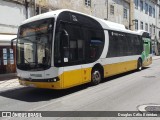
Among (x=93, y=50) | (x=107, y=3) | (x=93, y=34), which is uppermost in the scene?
(x=107, y=3)

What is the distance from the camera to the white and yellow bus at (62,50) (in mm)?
9469

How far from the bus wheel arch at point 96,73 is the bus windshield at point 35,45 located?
3064 mm

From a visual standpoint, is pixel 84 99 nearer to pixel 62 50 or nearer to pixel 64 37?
pixel 62 50

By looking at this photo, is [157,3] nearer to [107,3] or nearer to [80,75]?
[107,3]

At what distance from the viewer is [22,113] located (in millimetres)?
7664

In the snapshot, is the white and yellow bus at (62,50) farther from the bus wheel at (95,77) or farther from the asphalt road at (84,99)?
the asphalt road at (84,99)

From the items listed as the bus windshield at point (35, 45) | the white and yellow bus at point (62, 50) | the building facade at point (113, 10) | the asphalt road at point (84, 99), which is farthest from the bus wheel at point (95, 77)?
the building facade at point (113, 10)

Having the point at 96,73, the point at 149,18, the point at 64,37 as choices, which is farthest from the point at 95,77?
the point at 149,18

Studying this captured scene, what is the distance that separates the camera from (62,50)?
9.57 metres

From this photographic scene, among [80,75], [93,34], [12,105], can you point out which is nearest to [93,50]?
[93,34]

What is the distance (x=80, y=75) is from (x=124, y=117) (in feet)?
13.8

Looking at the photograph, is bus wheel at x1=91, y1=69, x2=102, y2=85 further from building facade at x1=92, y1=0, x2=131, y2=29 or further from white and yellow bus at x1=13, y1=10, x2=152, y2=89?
building facade at x1=92, y1=0, x2=131, y2=29

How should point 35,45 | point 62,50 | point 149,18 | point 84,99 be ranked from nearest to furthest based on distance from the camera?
point 84,99
point 62,50
point 35,45
point 149,18

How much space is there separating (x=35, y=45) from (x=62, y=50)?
43.3 inches
